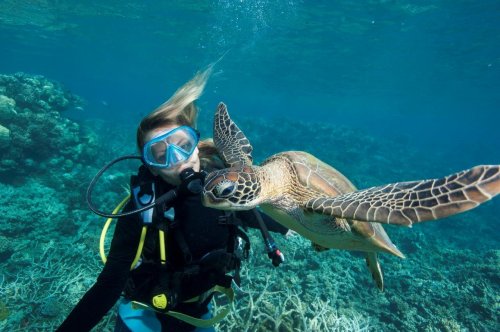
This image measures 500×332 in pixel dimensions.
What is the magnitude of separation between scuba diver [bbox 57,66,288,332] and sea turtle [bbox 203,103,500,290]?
0.98 ft

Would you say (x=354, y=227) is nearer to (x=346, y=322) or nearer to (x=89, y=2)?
(x=346, y=322)

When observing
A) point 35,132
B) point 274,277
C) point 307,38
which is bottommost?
point 35,132

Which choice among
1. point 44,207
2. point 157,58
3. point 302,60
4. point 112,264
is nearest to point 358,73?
point 302,60

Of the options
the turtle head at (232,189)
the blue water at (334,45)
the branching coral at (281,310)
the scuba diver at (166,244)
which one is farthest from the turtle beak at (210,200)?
the blue water at (334,45)

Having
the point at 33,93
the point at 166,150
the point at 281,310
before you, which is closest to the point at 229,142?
the point at 166,150

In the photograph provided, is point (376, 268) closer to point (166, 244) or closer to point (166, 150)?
point (166, 244)

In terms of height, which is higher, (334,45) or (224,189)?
(334,45)

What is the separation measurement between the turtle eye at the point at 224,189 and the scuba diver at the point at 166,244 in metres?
0.22

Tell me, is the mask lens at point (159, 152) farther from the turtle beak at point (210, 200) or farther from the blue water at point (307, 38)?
the blue water at point (307, 38)

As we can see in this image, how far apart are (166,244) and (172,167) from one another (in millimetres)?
550

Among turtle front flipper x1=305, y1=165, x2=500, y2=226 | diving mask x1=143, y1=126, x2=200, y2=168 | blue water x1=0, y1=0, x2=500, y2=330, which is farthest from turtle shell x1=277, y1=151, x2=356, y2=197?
blue water x1=0, y1=0, x2=500, y2=330

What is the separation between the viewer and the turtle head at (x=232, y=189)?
187 centimetres

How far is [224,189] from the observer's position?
187cm

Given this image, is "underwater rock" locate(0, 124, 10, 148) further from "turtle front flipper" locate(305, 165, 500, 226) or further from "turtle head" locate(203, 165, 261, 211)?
"turtle front flipper" locate(305, 165, 500, 226)
